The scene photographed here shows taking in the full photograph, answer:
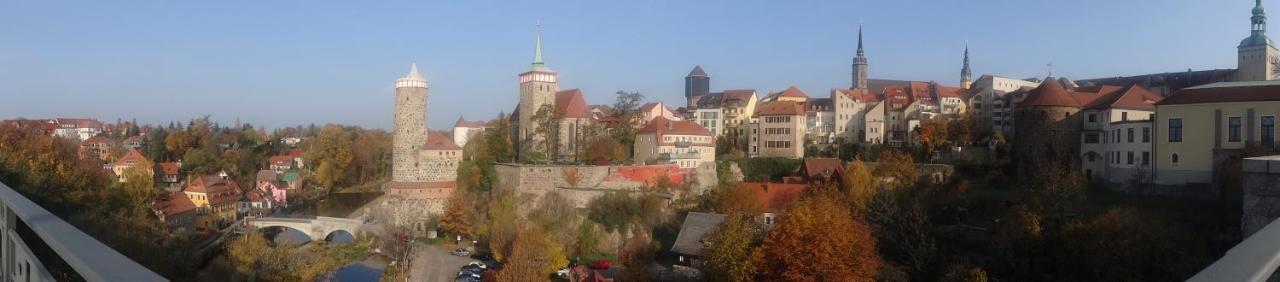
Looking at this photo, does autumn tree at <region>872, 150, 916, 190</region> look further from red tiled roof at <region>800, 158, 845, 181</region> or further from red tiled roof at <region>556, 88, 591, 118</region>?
red tiled roof at <region>556, 88, 591, 118</region>

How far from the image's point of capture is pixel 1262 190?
10195 mm

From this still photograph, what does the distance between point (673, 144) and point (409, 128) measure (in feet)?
36.1

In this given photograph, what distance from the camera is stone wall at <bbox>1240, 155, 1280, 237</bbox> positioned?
9820mm

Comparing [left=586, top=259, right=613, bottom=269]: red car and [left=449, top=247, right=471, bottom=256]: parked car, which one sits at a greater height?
[left=586, top=259, right=613, bottom=269]: red car

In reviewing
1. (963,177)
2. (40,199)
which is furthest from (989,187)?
(40,199)

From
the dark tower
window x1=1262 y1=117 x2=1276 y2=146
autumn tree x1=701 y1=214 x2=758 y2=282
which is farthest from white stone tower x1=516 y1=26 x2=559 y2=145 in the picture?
the dark tower

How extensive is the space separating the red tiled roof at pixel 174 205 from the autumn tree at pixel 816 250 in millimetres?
23713

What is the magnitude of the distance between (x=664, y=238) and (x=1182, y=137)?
14.7 meters

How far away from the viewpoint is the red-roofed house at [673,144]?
31188mm

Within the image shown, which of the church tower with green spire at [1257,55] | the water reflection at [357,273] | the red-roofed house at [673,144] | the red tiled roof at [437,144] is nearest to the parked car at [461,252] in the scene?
the water reflection at [357,273]

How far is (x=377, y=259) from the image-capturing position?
27.5 m

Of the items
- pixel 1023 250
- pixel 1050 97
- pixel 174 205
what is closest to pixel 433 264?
pixel 174 205

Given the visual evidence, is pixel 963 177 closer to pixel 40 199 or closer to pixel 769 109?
pixel 769 109

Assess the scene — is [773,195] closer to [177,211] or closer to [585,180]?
[585,180]
